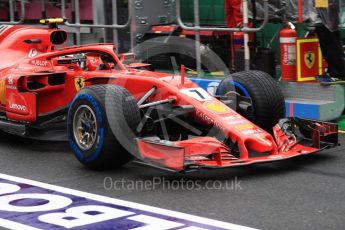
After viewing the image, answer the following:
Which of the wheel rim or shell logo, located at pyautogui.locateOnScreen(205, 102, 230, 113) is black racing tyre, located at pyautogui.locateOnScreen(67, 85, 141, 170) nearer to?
the wheel rim

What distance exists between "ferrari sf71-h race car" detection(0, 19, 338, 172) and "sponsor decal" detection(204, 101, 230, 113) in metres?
0.01

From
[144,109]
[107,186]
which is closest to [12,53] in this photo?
[144,109]

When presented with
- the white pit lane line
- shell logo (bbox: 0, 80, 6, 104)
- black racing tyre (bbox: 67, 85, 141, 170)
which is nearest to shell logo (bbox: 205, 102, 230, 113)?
black racing tyre (bbox: 67, 85, 141, 170)

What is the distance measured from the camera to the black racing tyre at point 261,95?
24.5 feet

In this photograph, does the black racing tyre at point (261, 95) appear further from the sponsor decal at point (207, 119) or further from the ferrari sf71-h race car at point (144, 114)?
the sponsor decal at point (207, 119)

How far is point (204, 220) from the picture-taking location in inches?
215

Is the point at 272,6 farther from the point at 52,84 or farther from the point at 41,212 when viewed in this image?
the point at 41,212

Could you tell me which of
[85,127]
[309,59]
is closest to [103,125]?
[85,127]

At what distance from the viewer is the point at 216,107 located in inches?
278

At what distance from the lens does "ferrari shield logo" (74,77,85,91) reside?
25.8ft

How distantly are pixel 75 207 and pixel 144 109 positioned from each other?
5.50 ft

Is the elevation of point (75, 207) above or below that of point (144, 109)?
below

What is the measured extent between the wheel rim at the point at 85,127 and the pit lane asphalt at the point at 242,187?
29 centimetres

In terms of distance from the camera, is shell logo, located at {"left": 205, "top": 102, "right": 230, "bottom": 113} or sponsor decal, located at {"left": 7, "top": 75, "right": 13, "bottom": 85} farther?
sponsor decal, located at {"left": 7, "top": 75, "right": 13, "bottom": 85}
